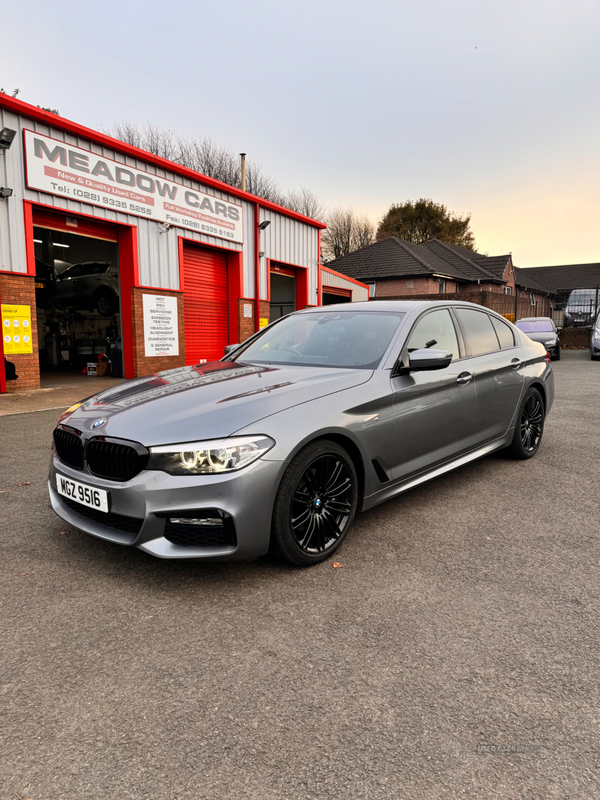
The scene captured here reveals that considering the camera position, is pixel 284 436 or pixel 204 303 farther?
pixel 204 303

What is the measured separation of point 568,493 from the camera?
4.30 meters

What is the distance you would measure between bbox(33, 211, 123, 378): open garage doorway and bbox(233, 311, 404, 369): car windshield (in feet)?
32.5

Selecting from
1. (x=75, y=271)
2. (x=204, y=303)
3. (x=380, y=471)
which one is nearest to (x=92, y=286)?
(x=75, y=271)

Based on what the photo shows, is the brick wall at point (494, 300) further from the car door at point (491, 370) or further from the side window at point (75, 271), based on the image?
the car door at point (491, 370)

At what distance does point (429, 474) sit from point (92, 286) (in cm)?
1450

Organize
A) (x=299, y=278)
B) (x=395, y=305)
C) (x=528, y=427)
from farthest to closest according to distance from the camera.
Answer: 1. (x=299, y=278)
2. (x=528, y=427)
3. (x=395, y=305)

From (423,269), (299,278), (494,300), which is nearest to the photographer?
(299,278)

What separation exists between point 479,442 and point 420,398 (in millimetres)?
1080

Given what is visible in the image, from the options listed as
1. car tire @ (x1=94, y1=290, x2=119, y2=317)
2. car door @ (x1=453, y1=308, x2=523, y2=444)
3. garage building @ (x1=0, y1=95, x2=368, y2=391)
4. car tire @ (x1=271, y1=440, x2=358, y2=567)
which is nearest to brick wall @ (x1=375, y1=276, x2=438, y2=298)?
garage building @ (x1=0, y1=95, x2=368, y2=391)

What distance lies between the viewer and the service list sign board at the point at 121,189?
1035 cm

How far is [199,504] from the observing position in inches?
99.4

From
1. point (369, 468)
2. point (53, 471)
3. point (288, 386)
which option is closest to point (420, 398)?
point (369, 468)

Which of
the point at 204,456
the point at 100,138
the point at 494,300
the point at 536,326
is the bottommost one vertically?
the point at 204,456

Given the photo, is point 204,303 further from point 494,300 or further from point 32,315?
point 494,300
